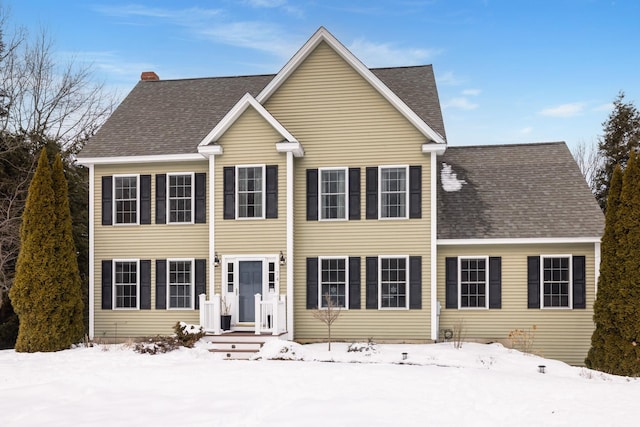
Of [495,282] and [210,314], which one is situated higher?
[495,282]

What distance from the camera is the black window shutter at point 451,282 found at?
17062mm

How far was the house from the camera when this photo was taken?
16.7m

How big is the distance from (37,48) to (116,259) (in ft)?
50.9

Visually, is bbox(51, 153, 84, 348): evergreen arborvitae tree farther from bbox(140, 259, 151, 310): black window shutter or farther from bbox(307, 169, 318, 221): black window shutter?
bbox(307, 169, 318, 221): black window shutter

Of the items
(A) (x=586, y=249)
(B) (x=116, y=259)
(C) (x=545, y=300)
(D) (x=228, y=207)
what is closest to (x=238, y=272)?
(D) (x=228, y=207)

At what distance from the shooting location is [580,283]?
16531mm

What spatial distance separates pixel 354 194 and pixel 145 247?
695cm

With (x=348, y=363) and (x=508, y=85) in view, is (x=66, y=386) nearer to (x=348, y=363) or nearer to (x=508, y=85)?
(x=348, y=363)

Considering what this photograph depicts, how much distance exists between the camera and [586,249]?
16.6m

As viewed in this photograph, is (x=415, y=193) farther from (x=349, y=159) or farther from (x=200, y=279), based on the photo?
(x=200, y=279)

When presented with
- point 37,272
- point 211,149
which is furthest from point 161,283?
point 211,149

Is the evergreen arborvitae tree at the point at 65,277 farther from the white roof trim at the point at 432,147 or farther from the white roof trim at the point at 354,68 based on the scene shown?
the white roof trim at the point at 432,147

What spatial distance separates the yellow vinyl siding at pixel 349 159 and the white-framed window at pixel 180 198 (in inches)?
138

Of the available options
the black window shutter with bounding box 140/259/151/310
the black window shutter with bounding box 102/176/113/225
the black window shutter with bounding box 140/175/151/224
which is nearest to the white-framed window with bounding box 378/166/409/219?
the black window shutter with bounding box 140/175/151/224
